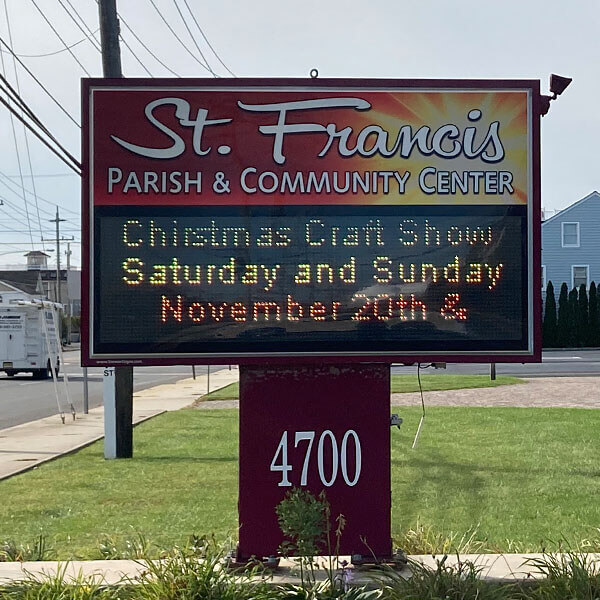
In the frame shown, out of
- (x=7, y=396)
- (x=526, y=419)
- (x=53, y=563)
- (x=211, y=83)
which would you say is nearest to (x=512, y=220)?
(x=211, y=83)

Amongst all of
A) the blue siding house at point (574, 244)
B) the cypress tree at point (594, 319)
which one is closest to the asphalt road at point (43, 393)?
the cypress tree at point (594, 319)

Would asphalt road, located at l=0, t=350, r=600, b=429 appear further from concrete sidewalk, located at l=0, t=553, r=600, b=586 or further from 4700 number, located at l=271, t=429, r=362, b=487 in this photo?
4700 number, located at l=271, t=429, r=362, b=487

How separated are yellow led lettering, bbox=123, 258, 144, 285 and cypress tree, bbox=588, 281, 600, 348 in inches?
1810

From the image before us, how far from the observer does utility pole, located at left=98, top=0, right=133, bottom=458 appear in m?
12.7

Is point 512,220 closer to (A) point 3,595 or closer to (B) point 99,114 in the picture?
(B) point 99,114

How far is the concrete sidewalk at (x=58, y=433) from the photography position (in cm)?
1312

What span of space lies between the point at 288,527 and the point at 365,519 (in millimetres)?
762

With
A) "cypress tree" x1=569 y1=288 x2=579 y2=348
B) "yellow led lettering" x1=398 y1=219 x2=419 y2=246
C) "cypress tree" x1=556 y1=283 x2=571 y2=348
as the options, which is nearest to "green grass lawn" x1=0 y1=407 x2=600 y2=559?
"yellow led lettering" x1=398 y1=219 x2=419 y2=246

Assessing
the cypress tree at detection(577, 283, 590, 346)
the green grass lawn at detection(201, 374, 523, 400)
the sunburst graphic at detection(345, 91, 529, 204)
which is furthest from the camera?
the cypress tree at detection(577, 283, 590, 346)

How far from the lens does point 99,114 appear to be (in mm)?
5758

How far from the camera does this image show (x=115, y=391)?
1288cm

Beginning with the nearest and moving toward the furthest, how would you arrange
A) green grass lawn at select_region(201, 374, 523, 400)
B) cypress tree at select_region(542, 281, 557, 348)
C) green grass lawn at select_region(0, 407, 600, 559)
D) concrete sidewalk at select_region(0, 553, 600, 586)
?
concrete sidewalk at select_region(0, 553, 600, 586) < green grass lawn at select_region(0, 407, 600, 559) < green grass lawn at select_region(201, 374, 523, 400) < cypress tree at select_region(542, 281, 557, 348)

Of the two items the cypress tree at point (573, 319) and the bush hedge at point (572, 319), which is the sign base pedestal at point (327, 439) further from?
the cypress tree at point (573, 319)

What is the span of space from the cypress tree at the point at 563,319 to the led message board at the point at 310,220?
44.8m
